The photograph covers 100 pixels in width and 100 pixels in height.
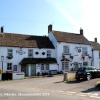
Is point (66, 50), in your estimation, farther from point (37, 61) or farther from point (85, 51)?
point (37, 61)

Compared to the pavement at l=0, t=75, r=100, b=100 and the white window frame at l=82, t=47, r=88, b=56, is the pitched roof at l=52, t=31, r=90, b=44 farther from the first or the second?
the pavement at l=0, t=75, r=100, b=100

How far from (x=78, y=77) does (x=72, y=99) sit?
1434 cm

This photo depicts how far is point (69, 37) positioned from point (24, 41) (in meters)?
10.2

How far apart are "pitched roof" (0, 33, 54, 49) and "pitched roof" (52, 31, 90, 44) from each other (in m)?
2.12

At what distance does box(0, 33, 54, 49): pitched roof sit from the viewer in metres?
37.6

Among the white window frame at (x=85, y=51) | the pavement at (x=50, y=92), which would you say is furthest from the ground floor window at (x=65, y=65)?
the pavement at (x=50, y=92)

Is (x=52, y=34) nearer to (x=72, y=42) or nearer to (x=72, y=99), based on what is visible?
(x=72, y=42)

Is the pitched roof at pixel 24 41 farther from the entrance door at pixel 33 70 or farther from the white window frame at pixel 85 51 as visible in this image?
the white window frame at pixel 85 51

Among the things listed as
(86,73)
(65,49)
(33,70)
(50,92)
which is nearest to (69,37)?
(65,49)

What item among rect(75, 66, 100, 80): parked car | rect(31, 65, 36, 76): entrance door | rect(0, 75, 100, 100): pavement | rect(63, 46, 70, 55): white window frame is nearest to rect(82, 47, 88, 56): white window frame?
rect(63, 46, 70, 55): white window frame

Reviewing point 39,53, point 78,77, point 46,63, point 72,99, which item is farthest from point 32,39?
point 72,99

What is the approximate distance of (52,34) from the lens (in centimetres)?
4328

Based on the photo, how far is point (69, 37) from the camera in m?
44.6

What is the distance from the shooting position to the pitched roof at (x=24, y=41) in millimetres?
37606
